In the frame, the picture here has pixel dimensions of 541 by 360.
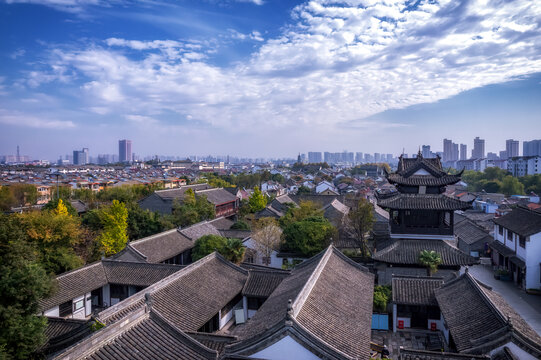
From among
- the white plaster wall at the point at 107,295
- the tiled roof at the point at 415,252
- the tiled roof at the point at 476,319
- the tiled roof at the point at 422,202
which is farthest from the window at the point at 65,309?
the tiled roof at the point at 422,202

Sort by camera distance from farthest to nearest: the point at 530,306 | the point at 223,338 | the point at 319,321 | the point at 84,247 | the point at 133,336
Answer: the point at 84,247
the point at 530,306
the point at 223,338
the point at 319,321
the point at 133,336

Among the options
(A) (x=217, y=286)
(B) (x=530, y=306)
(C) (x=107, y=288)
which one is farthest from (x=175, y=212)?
(B) (x=530, y=306)

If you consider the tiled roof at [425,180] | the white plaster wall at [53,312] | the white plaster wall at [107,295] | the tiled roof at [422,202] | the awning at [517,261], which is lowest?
the white plaster wall at [107,295]

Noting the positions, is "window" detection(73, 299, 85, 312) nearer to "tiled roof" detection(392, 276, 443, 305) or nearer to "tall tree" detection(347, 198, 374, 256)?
"tiled roof" detection(392, 276, 443, 305)

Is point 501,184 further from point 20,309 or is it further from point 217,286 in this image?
point 20,309

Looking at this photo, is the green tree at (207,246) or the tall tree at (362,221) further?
the tall tree at (362,221)

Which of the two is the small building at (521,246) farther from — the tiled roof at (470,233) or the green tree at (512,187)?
the green tree at (512,187)

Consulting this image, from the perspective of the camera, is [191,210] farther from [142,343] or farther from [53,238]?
[142,343]
